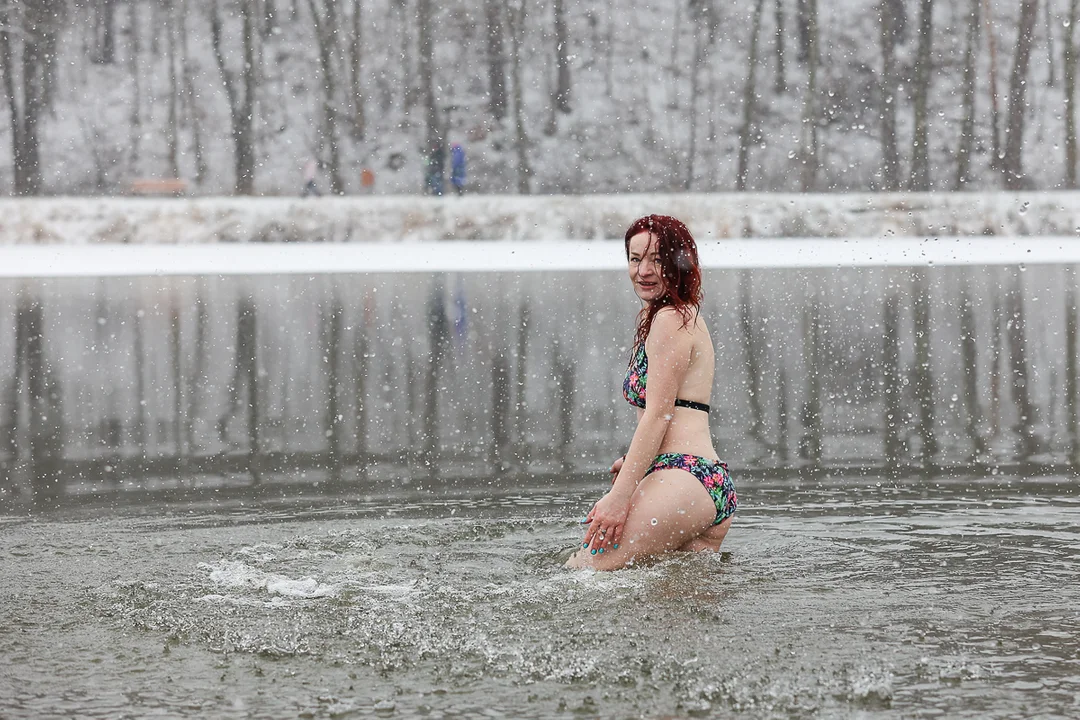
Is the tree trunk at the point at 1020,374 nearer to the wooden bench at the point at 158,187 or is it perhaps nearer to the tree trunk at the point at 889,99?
the tree trunk at the point at 889,99

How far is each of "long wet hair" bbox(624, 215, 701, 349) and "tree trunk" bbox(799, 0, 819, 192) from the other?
31990 millimetres

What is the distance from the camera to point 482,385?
10.4m

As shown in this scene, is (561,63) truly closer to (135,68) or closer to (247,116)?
(247,116)

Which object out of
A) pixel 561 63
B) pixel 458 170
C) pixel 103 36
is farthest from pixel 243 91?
pixel 561 63

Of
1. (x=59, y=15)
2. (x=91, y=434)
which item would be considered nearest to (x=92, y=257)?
(x=59, y=15)

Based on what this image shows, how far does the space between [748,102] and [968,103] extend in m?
5.60

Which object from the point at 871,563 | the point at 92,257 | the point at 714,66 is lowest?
the point at 871,563

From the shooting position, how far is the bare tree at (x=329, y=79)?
3725 centimetres

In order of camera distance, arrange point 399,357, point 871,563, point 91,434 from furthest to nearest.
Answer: point 399,357 → point 91,434 → point 871,563

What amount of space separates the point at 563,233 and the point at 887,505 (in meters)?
25.4

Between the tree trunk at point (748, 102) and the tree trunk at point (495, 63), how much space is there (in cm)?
605

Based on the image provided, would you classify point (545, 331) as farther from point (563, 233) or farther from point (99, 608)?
point (563, 233)

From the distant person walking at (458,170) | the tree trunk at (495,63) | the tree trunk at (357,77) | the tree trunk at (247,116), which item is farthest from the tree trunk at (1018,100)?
the tree trunk at (247,116)

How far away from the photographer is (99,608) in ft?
15.8
